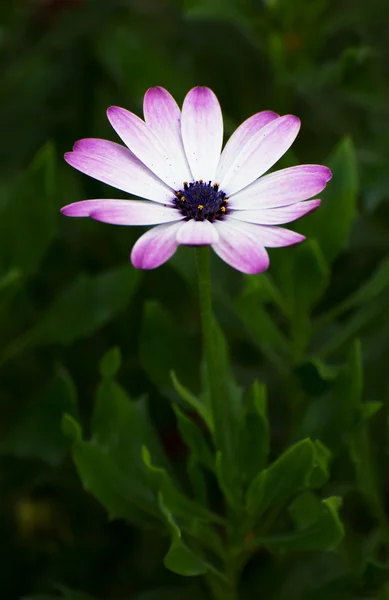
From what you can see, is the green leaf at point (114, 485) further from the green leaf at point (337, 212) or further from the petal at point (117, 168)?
the green leaf at point (337, 212)

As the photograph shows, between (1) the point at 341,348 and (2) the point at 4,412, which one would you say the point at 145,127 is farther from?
(2) the point at 4,412

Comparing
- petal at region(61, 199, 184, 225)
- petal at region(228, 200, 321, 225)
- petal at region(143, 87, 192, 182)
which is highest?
petal at region(143, 87, 192, 182)

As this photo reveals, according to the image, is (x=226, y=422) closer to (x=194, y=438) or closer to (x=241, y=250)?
(x=194, y=438)

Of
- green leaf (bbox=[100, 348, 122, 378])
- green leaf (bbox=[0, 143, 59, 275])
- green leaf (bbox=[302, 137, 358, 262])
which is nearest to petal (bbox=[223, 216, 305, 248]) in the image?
green leaf (bbox=[100, 348, 122, 378])

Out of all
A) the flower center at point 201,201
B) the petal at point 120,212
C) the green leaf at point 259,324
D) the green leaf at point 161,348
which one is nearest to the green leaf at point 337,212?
the green leaf at point 259,324

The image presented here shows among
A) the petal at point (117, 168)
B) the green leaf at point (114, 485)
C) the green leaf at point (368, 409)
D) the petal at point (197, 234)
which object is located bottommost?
the green leaf at point (114, 485)

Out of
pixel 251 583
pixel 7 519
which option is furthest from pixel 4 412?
pixel 251 583

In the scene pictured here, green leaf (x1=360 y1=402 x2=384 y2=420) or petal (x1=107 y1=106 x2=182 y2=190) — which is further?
green leaf (x1=360 y1=402 x2=384 y2=420)

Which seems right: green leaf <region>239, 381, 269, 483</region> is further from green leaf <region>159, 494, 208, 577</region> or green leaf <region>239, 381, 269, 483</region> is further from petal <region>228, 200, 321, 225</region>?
petal <region>228, 200, 321, 225</region>

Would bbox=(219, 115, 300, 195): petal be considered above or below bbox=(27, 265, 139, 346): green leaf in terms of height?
above
